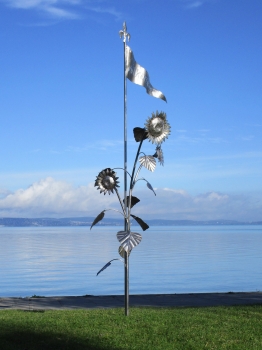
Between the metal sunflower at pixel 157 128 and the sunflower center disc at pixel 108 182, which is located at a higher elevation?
the metal sunflower at pixel 157 128

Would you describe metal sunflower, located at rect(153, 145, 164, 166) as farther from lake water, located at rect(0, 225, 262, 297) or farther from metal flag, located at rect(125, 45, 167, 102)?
lake water, located at rect(0, 225, 262, 297)

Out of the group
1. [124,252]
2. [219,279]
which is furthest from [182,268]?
[124,252]

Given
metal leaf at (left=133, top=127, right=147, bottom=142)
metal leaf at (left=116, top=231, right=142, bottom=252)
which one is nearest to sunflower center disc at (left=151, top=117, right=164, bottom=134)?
metal leaf at (left=133, top=127, right=147, bottom=142)

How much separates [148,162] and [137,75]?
3.77 feet

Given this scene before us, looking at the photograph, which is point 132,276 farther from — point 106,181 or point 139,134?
point 106,181

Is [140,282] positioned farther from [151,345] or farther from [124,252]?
[151,345]

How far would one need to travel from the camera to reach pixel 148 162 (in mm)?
7590

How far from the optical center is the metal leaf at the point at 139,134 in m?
7.67

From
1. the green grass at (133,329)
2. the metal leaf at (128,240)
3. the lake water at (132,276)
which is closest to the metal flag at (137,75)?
the metal leaf at (128,240)

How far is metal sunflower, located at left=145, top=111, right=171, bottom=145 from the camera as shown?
7.50 m

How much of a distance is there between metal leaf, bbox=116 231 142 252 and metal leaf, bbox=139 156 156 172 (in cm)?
91

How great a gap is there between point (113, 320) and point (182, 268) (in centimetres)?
1157

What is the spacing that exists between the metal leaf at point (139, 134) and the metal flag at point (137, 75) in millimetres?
502

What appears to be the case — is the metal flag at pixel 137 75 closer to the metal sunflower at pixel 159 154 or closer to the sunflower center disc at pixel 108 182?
the metal sunflower at pixel 159 154
